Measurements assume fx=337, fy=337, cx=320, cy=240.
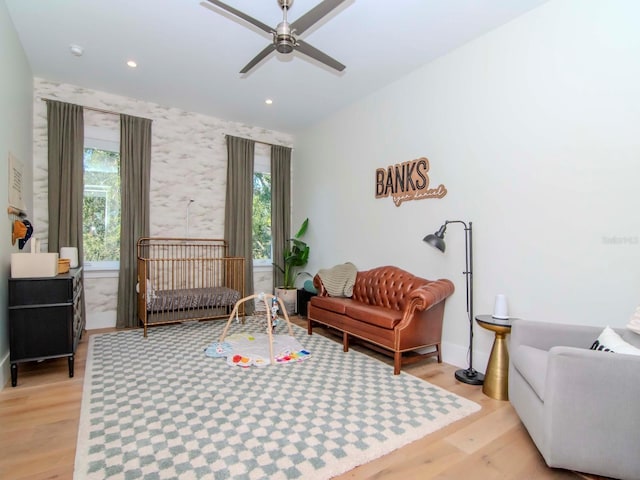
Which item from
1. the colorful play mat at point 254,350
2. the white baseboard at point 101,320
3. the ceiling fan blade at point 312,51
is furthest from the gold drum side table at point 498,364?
the white baseboard at point 101,320

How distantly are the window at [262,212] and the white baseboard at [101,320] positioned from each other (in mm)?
2166

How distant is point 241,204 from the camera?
5.46 meters

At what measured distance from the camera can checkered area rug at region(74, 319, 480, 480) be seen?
5.65ft

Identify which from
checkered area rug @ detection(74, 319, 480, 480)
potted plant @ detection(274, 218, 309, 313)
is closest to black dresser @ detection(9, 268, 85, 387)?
checkered area rug @ detection(74, 319, 480, 480)

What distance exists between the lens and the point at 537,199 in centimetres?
274

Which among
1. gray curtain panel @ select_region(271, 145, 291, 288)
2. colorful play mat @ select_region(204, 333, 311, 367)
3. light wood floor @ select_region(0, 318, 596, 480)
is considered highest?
gray curtain panel @ select_region(271, 145, 291, 288)

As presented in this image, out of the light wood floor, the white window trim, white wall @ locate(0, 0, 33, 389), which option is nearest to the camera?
the light wood floor

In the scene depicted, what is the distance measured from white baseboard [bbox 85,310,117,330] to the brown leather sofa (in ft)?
8.80

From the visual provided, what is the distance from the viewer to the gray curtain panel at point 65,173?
4113 mm

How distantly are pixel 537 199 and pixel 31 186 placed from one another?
529 centimetres

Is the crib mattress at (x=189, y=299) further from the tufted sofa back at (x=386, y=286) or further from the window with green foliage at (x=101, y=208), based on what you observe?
the tufted sofa back at (x=386, y=286)

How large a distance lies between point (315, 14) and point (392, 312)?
8.44 feet

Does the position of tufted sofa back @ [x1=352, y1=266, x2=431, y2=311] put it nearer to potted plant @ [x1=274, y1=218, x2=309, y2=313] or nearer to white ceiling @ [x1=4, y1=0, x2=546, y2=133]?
potted plant @ [x1=274, y1=218, x2=309, y2=313]

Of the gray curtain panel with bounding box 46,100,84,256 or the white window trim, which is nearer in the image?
the gray curtain panel with bounding box 46,100,84,256
